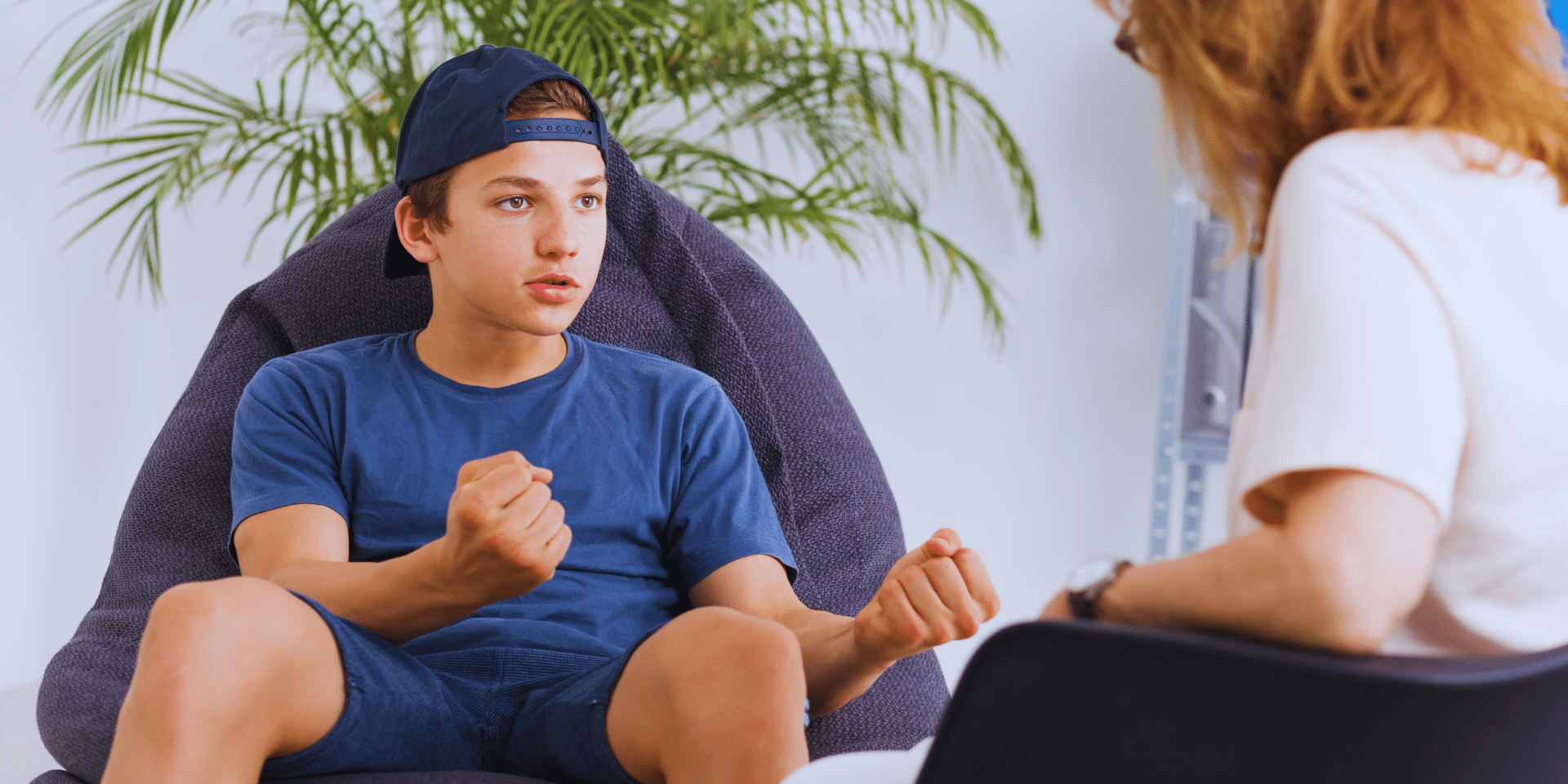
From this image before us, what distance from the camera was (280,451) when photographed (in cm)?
98

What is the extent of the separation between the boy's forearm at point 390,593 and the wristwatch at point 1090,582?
0.46 metres

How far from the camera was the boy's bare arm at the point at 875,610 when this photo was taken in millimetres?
820

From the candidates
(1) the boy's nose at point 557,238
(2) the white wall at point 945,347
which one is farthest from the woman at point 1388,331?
(2) the white wall at point 945,347

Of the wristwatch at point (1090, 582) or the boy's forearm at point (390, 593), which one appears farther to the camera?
the boy's forearm at point (390, 593)

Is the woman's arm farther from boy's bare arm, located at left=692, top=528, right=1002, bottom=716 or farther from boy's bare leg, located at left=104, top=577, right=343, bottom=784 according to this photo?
boy's bare leg, located at left=104, top=577, right=343, bottom=784

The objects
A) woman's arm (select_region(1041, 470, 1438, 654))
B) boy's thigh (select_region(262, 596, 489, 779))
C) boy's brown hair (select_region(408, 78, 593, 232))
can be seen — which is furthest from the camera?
boy's brown hair (select_region(408, 78, 593, 232))

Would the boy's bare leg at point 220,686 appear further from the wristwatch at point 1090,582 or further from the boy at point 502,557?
the wristwatch at point 1090,582

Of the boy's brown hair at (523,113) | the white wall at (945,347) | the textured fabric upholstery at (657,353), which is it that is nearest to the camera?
the boy's brown hair at (523,113)

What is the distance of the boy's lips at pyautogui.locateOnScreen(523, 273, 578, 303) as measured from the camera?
1007mm

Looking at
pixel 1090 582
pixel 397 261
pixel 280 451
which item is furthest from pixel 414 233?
pixel 1090 582

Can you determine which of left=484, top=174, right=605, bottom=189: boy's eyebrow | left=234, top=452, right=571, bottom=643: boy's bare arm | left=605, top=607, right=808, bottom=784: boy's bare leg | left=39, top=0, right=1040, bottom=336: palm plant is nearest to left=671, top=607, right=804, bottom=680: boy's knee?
left=605, top=607, right=808, bottom=784: boy's bare leg

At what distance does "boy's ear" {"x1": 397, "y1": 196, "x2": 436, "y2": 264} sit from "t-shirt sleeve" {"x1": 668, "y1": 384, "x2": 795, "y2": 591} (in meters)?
0.28

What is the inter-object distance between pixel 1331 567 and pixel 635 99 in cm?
142

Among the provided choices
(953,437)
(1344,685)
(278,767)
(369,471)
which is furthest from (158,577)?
(953,437)
